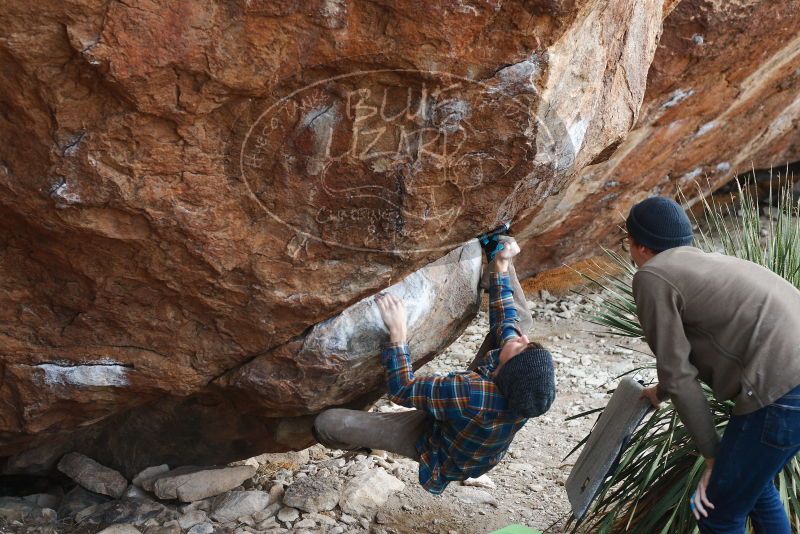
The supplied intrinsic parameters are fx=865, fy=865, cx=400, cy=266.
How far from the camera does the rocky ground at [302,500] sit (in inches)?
177

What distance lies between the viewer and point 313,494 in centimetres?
471

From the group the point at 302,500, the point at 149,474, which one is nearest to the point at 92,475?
the point at 149,474

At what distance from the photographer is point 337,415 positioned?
426 cm

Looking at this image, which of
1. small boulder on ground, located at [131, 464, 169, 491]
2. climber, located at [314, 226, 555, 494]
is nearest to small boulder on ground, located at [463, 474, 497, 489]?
climber, located at [314, 226, 555, 494]

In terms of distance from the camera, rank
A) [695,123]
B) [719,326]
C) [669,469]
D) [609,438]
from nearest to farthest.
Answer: [719,326] < [609,438] < [669,469] < [695,123]

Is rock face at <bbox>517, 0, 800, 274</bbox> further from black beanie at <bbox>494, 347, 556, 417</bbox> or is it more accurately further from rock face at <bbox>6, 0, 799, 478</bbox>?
black beanie at <bbox>494, 347, 556, 417</bbox>

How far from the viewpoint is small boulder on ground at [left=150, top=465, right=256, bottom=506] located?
15.0 feet

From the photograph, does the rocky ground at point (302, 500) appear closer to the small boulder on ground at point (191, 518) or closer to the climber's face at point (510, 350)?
the small boulder on ground at point (191, 518)

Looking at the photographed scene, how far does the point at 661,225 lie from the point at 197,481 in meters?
2.81

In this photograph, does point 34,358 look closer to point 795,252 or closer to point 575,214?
point 795,252

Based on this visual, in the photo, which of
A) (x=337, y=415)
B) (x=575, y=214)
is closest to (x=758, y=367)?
(x=337, y=415)

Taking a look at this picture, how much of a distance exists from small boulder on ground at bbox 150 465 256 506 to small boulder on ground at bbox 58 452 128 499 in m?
0.24

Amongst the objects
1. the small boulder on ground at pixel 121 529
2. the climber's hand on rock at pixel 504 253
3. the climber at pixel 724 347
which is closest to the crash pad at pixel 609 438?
the climber at pixel 724 347

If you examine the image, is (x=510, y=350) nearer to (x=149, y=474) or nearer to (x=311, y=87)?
(x=311, y=87)
